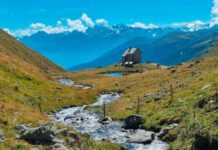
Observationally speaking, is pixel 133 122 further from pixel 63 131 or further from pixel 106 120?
pixel 63 131

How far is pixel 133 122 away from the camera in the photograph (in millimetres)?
56719

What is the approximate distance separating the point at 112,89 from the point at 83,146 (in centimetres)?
7428

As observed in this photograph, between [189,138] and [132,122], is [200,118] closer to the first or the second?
[189,138]

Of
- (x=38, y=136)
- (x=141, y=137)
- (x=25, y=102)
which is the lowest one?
(x=141, y=137)

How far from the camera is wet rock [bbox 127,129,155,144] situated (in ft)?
157

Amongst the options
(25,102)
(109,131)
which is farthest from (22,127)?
(25,102)

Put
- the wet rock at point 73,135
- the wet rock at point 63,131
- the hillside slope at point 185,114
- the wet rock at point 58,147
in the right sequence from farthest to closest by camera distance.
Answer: the hillside slope at point 185,114 → the wet rock at point 73,135 → the wet rock at point 63,131 → the wet rock at point 58,147

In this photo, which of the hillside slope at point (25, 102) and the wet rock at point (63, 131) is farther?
the wet rock at point (63, 131)

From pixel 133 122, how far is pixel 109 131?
13.0 ft

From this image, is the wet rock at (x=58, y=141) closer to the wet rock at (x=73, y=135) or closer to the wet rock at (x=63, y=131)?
the wet rock at (x=63, y=131)

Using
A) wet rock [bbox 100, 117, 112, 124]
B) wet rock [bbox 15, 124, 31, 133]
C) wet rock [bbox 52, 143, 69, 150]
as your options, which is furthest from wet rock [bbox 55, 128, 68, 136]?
wet rock [bbox 100, 117, 112, 124]

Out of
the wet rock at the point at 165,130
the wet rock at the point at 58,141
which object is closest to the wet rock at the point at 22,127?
the wet rock at the point at 58,141

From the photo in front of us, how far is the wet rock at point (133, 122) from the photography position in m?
56.5

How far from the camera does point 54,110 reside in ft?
241
